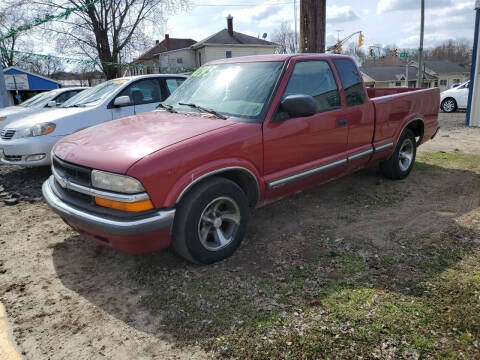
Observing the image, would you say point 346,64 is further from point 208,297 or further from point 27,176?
point 27,176

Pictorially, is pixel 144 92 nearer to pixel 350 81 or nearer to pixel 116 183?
pixel 350 81

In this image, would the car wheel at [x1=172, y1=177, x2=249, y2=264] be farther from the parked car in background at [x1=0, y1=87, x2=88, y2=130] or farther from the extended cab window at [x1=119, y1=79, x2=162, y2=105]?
the parked car in background at [x1=0, y1=87, x2=88, y2=130]

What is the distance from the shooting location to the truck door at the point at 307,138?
12.2 ft

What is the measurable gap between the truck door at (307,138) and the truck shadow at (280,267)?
2.05 feet

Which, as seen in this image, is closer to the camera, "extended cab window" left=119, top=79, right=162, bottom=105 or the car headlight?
the car headlight

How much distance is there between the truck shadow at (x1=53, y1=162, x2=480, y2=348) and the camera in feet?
9.11

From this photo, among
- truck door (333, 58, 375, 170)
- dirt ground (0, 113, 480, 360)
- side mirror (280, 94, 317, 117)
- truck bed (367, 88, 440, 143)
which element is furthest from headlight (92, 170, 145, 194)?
truck bed (367, 88, 440, 143)

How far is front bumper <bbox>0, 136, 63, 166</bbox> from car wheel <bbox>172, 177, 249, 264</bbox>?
13.3ft

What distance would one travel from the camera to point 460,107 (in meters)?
16.9

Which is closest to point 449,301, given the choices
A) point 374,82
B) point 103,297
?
point 103,297

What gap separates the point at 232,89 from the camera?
3.93 m

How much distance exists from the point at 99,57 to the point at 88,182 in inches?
1079

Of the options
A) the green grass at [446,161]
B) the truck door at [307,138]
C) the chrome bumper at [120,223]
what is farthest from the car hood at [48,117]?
the green grass at [446,161]

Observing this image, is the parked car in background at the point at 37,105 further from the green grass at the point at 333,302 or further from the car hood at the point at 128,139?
the green grass at the point at 333,302
